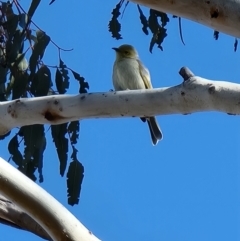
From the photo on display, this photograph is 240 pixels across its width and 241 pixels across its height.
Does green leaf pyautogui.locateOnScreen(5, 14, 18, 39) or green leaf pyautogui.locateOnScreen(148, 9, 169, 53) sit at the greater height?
green leaf pyautogui.locateOnScreen(148, 9, 169, 53)

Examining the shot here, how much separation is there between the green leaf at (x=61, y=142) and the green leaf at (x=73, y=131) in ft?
0.09

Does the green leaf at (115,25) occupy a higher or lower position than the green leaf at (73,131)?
higher

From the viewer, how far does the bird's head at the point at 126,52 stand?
4059 mm

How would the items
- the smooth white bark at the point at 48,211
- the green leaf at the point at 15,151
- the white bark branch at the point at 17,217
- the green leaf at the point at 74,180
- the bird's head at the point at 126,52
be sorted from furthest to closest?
1. the bird's head at the point at 126,52
2. the green leaf at the point at 15,151
3. the green leaf at the point at 74,180
4. the white bark branch at the point at 17,217
5. the smooth white bark at the point at 48,211

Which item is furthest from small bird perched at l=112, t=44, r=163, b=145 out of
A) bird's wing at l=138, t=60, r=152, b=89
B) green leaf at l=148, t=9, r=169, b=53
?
green leaf at l=148, t=9, r=169, b=53

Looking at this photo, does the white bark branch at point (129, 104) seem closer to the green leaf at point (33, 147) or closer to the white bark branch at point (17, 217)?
the white bark branch at point (17, 217)

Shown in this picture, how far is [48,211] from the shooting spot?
6.22ft

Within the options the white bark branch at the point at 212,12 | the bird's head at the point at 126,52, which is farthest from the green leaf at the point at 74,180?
the bird's head at the point at 126,52

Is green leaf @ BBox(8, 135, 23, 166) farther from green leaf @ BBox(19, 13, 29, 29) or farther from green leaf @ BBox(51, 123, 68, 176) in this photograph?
green leaf @ BBox(19, 13, 29, 29)

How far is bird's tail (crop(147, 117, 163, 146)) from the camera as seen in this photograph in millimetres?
3548

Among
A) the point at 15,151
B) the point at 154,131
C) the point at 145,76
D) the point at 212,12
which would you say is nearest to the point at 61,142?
the point at 15,151

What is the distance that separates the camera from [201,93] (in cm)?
201

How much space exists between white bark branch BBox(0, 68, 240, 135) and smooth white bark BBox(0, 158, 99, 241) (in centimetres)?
34

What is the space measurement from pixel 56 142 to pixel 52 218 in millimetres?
1107
